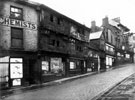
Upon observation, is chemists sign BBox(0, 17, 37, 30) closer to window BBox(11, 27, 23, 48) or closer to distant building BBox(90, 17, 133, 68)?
window BBox(11, 27, 23, 48)

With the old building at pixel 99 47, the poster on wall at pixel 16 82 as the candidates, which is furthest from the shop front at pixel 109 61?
the poster on wall at pixel 16 82

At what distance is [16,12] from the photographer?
59.5 feet

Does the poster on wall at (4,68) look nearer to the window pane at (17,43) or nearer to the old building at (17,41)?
the old building at (17,41)

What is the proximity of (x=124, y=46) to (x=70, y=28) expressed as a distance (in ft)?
105

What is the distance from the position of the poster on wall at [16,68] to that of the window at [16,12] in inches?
186

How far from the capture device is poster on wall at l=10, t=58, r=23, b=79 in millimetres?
17062

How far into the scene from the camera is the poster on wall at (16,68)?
1706 centimetres

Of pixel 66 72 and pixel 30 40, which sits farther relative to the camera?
pixel 66 72

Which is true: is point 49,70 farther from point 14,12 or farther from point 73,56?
point 14,12

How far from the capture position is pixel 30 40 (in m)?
19.2

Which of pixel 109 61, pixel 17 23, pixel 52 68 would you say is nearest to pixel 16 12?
pixel 17 23

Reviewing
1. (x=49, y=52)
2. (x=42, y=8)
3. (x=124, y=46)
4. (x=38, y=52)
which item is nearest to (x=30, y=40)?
(x=38, y=52)

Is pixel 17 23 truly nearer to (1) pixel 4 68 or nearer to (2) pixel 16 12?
(2) pixel 16 12

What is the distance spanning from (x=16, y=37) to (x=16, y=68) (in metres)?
3.37
